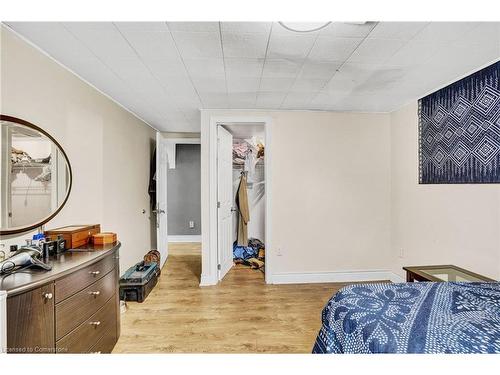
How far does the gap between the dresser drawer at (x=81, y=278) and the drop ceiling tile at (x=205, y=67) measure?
1578 mm

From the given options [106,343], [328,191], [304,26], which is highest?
[304,26]

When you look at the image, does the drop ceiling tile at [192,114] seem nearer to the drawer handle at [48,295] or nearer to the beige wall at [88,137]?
the beige wall at [88,137]

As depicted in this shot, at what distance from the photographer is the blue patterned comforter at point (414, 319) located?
2.89ft

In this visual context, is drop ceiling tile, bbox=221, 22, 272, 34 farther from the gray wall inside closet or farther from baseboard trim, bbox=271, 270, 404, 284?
the gray wall inside closet

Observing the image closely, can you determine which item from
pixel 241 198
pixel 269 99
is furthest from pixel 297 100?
pixel 241 198

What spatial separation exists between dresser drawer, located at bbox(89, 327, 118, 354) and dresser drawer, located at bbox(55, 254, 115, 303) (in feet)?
1.39

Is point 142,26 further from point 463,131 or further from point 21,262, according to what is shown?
point 463,131

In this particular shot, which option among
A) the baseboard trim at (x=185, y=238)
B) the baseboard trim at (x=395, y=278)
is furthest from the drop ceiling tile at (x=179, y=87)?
the baseboard trim at (x=185, y=238)

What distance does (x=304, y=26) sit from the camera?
135cm

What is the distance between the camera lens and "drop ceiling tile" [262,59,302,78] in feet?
5.84

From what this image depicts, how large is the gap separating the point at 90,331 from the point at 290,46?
2.26 meters

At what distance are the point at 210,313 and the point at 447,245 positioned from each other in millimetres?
2374
